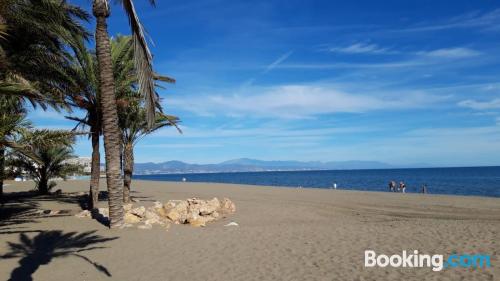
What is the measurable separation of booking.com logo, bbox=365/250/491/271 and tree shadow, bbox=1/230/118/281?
212 inches

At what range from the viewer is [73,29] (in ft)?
50.4

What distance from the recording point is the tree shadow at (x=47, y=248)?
8.08m

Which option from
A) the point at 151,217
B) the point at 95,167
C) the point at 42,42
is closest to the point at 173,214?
the point at 151,217

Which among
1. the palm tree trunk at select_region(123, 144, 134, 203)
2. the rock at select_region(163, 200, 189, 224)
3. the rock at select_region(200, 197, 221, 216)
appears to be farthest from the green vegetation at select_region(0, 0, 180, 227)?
the rock at select_region(200, 197, 221, 216)

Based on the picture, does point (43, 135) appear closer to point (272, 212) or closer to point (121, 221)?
point (121, 221)

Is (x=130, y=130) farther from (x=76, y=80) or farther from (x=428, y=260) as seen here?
(x=428, y=260)

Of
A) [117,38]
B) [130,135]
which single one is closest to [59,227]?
[130,135]

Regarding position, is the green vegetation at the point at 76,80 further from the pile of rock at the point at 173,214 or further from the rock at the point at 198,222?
the rock at the point at 198,222

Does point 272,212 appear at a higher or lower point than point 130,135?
lower

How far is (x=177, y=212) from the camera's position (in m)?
14.4

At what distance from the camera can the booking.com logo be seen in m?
7.76

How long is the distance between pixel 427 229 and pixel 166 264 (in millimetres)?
7854

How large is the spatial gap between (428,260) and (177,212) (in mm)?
8797

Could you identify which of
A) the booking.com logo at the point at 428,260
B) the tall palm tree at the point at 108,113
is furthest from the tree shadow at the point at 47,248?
the booking.com logo at the point at 428,260
